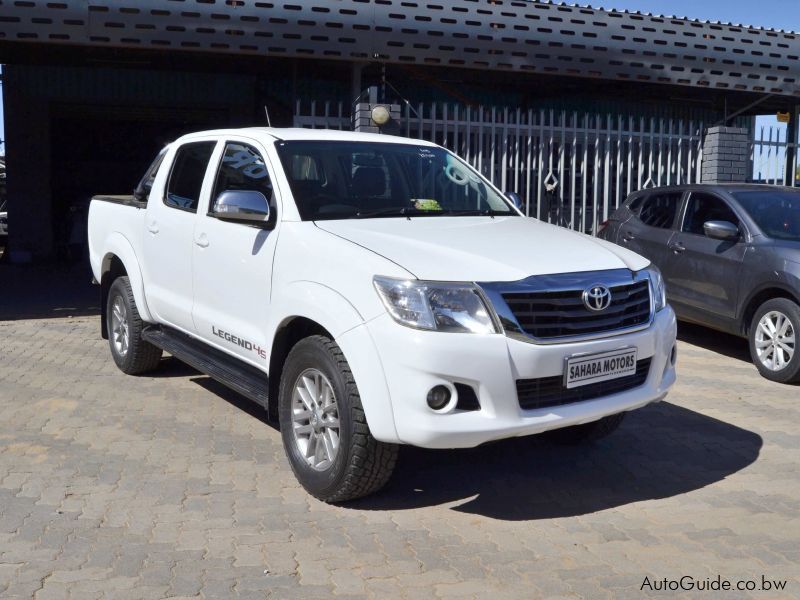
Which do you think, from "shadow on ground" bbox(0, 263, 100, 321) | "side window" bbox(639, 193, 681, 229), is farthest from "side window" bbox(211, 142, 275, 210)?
"shadow on ground" bbox(0, 263, 100, 321)

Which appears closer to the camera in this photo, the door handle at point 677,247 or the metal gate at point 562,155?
the door handle at point 677,247

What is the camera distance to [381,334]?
4.03 meters

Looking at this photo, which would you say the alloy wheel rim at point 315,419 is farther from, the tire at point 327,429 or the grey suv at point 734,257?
the grey suv at point 734,257

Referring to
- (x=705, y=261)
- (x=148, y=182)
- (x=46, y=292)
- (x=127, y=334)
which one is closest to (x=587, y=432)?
(x=705, y=261)

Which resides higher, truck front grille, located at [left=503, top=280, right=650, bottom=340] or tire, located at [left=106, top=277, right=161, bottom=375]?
truck front grille, located at [left=503, top=280, right=650, bottom=340]

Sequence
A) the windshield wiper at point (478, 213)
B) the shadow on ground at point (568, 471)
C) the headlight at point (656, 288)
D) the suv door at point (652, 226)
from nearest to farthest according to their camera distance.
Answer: the shadow on ground at point (568, 471) < the headlight at point (656, 288) < the windshield wiper at point (478, 213) < the suv door at point (652, 226)

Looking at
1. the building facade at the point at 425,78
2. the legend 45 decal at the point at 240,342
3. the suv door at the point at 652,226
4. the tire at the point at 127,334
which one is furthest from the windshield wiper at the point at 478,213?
the building facade at the point at 425,78

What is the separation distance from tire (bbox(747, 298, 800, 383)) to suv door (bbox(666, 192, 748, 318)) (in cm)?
36

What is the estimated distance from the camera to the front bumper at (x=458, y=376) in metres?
3.95

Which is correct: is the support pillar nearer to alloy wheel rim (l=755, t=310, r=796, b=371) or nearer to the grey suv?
the grey suv

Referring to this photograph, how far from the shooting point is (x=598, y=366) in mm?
4340

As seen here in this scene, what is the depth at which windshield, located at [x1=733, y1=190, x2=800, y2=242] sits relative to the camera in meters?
7.93

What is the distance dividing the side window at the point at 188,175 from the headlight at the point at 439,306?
2368 mm

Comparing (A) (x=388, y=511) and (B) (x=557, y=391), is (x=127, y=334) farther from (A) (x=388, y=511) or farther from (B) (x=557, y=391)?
(B) (x=557, y=391)
